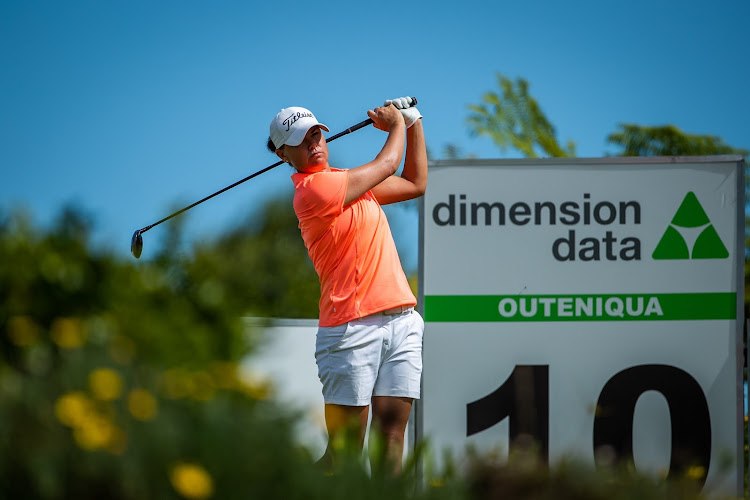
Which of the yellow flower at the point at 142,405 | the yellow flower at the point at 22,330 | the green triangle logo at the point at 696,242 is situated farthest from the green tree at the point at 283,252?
the yellow flower at the point at 142,405

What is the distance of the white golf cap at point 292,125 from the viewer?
373 cm

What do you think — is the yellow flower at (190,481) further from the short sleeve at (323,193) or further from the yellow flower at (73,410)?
the short sleeve at (323,193)

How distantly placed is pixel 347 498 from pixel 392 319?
2183 mm

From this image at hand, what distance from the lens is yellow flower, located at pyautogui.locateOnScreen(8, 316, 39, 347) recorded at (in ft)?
4.85

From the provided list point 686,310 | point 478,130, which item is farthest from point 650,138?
point 686,310

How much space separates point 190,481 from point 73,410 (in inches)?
8.0

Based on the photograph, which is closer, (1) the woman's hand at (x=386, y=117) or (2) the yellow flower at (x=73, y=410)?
(2) the yellow flower at (x=73, y=410)

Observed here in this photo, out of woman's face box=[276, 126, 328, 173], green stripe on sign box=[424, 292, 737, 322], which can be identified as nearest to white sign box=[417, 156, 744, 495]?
green stripe on sign box=[424, 292, 737, 322]

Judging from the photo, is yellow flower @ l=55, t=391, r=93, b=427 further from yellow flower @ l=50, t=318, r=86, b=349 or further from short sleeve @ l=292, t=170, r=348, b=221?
short sleeve @ l=292, t=170, r=348, b=221

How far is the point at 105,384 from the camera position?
4.48 feet

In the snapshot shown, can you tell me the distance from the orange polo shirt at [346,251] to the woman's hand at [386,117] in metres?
0.38

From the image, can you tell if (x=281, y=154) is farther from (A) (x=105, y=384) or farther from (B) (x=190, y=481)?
(B) (x=190, y=481)

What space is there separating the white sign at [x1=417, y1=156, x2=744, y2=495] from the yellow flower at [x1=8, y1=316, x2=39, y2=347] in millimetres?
3052

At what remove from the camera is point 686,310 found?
14.4 ft
